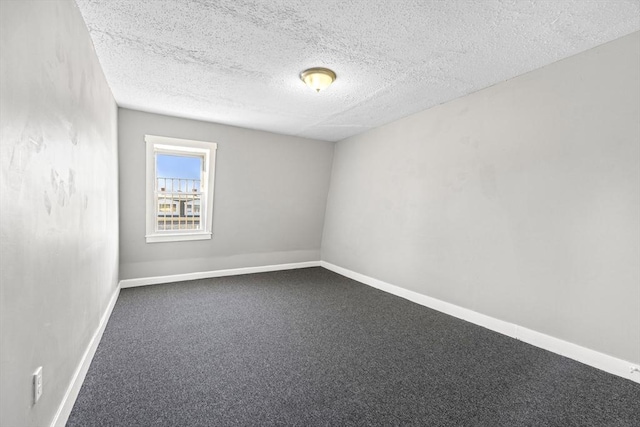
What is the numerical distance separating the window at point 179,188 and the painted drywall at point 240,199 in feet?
0.31

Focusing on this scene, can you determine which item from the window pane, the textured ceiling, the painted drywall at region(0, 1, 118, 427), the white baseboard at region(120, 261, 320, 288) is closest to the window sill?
the window pane

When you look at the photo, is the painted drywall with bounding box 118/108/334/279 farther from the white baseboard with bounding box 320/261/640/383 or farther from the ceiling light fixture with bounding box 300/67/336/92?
the ceiling light fixture with bounding box 300/67/336/92

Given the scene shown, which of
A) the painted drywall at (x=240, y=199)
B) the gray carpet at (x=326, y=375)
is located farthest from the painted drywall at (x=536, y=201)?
the painted drywall at (x=240, y=199)

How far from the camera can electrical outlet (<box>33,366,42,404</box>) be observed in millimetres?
1237

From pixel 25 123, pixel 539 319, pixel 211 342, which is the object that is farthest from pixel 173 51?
pixel 539 319

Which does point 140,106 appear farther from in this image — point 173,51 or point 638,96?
point 638,96

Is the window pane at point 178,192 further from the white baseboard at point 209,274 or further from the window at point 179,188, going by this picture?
the white baseboard at point 209,274

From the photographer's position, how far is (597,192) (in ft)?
7.66

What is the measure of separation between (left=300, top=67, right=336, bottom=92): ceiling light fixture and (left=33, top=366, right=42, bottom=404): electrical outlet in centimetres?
269

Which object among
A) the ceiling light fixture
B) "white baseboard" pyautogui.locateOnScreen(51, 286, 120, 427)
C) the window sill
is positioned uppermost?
the ceiling light fixture

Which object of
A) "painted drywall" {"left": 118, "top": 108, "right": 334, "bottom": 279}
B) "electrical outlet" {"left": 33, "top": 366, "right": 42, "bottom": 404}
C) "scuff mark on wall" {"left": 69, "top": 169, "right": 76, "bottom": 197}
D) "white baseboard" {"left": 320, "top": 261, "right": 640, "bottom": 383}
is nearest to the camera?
"electrical outlet" {"left": 33, "top": 366, "right": 42, "bottom": 404}

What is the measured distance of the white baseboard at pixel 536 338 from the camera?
7.17 ft

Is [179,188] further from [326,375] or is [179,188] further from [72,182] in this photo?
[326,375]

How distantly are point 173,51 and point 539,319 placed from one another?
397 centimetres
